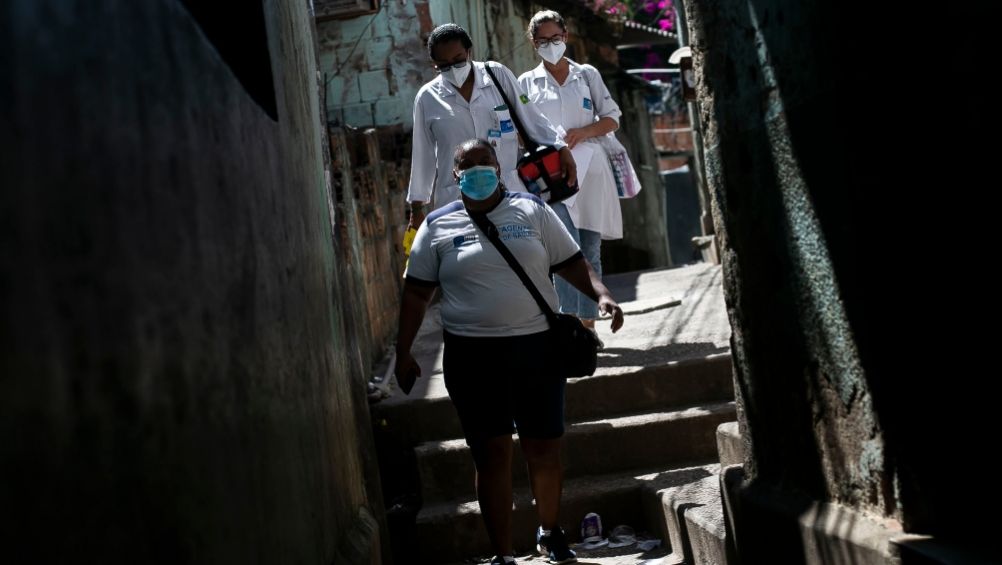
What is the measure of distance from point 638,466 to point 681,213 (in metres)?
22.5

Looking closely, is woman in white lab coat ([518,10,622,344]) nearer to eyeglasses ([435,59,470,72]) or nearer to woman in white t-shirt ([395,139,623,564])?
eyeglasses ([435,59,470,72])

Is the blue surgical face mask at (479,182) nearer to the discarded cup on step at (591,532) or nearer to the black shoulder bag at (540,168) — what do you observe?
the black shoulder bag at (540,168)

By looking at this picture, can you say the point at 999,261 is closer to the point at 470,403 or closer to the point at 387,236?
the point at 470,403

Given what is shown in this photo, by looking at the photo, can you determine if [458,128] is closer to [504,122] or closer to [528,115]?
[504,122]

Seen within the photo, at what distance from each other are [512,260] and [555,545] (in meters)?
1.15

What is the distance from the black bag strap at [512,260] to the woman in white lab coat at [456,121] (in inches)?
45.3

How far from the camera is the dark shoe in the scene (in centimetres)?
501

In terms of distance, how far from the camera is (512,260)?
4.72 m

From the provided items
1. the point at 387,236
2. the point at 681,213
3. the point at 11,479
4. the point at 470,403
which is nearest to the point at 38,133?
the point at 11,479

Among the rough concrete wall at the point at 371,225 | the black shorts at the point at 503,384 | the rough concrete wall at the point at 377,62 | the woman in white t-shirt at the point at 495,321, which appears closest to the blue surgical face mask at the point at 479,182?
the woman in white t-shirt at the point at 495,321

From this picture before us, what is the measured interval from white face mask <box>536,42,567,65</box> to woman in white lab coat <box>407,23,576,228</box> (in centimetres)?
62

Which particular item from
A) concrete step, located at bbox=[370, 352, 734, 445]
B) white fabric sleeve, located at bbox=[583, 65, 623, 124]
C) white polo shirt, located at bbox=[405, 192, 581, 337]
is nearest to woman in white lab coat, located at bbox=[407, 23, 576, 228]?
white fabric sleeve, located at bbox=[583, 65, 623, 124]

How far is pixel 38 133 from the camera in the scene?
1791mm

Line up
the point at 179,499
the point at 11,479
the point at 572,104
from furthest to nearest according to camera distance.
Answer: the point at 572,104
the point at 179,499
the point at 11,479
